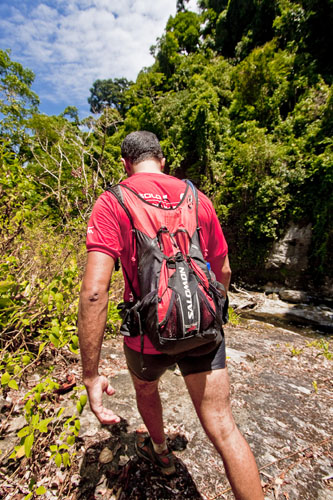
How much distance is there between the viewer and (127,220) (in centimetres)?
126

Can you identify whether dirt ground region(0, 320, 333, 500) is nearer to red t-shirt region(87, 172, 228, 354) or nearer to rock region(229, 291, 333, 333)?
red t-shirt region(87, 172, 228, 354)

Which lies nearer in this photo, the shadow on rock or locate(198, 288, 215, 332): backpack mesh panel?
locate(198, 288, 215, 332): backpack mesh panel

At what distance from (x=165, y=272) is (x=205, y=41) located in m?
27.3

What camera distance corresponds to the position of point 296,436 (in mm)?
2201

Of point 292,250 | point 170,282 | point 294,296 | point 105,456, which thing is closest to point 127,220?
point 170,282

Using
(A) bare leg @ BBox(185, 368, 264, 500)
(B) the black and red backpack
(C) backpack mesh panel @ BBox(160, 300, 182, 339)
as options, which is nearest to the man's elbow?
(B) the black and red backpack

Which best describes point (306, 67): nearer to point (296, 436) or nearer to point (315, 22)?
point (315, 22)

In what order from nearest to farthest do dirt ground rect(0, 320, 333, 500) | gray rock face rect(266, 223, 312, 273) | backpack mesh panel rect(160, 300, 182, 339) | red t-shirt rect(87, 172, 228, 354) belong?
1. backpack mesh panel rect(160, 300, 182, 339)
2. red t-shirt rect(87, 172, 228, 354)
3. dirt ground rect(0, 320, 333, 500)
4. gray rock face rect(266, 223, 312, 273)

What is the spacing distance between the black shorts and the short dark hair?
122 centimetres

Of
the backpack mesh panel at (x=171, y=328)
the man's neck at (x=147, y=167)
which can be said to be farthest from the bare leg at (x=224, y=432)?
the man's neck at (x=147, y=167)

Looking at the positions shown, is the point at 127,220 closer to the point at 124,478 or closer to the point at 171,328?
the point at 171,328

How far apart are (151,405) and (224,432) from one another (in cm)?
58

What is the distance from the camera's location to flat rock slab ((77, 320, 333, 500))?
5.39ft

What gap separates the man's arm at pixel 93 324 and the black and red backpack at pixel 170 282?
165 mm
